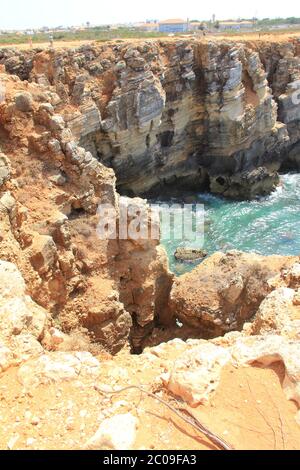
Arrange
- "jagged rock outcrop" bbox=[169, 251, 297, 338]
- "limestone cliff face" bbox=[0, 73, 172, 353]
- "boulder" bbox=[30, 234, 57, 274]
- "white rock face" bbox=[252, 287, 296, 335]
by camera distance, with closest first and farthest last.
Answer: "white rock face" bbox=[252, 287, 296, 335] < "boulder" bbox=[30, 234, 57, 274] < "limestone cliff face" bbox=[0, 73, 172, 353] < "jagged rock outcrop" bbox=[169, 251, 297, 338]

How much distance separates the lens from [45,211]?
12359mm

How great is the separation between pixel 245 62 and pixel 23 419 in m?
31.7

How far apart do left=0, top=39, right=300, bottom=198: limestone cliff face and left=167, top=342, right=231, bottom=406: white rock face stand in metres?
20.2

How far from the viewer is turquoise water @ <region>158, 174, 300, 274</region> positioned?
86.5ft

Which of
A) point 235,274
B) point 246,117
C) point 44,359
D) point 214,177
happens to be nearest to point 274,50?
point 246,117

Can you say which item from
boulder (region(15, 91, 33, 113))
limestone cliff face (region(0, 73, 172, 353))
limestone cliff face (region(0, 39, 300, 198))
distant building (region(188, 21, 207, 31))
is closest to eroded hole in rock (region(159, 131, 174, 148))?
limestone cliff face (region(0, 39, 300, 198))

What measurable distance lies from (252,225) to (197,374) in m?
24.4

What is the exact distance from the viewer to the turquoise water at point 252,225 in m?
26.4

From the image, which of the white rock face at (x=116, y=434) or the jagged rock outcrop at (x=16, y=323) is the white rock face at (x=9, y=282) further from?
the white rock face at (x=116, y=434)

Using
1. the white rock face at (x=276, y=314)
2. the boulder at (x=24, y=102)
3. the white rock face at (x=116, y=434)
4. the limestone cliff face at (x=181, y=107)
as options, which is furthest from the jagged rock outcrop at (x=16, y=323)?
the limestone cliff face at (x=181, y=107)

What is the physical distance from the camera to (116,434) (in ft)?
16.0

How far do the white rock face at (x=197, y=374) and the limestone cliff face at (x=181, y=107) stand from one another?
20.2 metres
